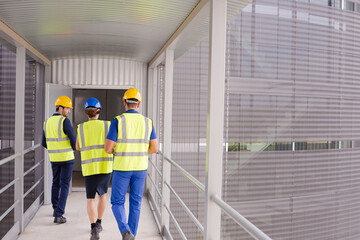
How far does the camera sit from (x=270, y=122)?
128 feet

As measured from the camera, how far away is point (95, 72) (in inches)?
205

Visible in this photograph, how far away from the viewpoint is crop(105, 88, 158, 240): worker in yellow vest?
2.69 m

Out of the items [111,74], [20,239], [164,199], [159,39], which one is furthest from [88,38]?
[20,239]

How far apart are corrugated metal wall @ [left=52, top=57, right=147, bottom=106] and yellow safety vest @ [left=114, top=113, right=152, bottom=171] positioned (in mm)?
2625

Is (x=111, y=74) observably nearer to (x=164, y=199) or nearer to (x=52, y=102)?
(x=52, y=102)

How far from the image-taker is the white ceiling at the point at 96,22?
225 centimetres

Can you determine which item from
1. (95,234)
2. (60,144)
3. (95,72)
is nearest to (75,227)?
(95,234)

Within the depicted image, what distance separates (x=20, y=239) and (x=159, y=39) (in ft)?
8.57

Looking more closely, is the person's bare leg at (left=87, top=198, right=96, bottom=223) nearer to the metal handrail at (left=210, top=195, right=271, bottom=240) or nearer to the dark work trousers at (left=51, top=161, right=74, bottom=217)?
the dark work trousers at (left=51, top=161, right=74, bottom=217)

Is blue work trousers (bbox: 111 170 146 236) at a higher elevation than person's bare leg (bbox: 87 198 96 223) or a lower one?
higher

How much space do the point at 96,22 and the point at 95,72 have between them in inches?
97.2

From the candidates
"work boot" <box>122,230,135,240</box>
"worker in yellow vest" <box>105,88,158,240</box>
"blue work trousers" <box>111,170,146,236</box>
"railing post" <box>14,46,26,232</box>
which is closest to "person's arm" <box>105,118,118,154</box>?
"worker in yellow vest" <box>105,88,158,240</box>

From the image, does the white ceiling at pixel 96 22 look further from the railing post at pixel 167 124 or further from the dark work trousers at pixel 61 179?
the dark work trousers at pixel 61 179

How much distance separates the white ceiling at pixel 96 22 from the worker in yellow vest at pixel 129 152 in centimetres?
67
